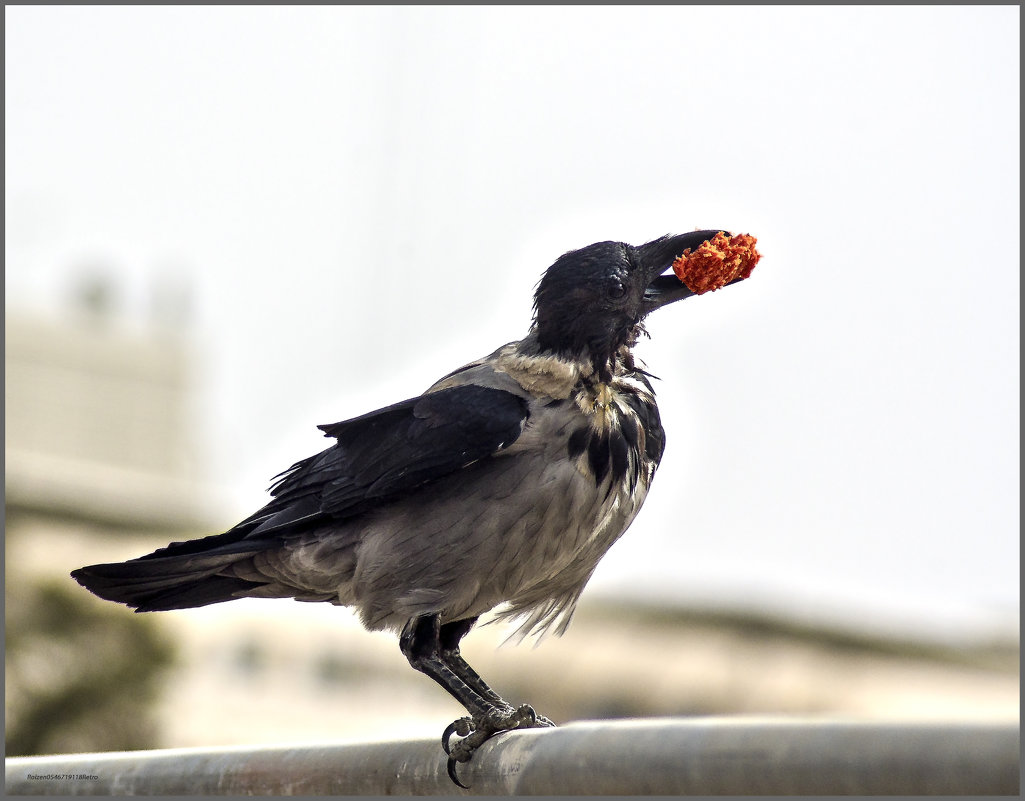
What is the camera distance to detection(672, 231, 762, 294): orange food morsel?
13.3ft

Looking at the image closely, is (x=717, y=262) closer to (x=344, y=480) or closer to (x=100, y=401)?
(x=344, y=480)

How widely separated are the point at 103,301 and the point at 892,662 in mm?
42964

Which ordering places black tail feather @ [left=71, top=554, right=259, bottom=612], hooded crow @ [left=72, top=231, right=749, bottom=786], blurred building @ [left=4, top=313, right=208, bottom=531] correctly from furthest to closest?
blurred building @ [left=4, top=313, right=208, bottom=531] → black tail feather @ [left=71, top=554, right=259, bottom=612] → hooded crow @ [left=72, top=231, right=749, bottom=786]

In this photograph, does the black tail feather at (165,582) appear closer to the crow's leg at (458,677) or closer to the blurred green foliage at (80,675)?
the crow's leg at (458,677)

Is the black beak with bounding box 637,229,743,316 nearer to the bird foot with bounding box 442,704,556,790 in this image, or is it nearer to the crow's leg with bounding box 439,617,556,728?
the crow's leg with bounding box 439,617,556,728

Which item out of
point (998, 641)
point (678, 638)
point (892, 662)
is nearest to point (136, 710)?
point (678, 638)

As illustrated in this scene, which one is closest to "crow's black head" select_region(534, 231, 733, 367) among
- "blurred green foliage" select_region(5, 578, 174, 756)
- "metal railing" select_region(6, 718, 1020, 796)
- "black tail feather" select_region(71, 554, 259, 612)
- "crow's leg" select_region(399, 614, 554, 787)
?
"crow's leg" select_region(399, 614, 554, 787)

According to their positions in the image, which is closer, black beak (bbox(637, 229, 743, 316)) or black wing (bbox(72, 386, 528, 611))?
black wing (bbox(72, 386, 528, 611))

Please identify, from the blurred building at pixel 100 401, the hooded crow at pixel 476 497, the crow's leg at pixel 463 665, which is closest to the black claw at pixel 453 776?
the hooded crow at pixel 476 497

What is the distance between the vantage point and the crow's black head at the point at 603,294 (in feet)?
13.6

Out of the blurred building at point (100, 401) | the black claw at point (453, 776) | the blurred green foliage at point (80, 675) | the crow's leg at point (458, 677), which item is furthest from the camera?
the blurred building at point (100, 401)

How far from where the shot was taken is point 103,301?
62.5 meters

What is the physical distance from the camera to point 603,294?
13.8 feet

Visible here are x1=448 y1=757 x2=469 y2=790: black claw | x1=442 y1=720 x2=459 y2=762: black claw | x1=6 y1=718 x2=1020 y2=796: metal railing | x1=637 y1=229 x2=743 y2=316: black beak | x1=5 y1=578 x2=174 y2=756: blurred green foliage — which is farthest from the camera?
x1=5 y1=578 x2=174 y2=756: blurred green foliage
